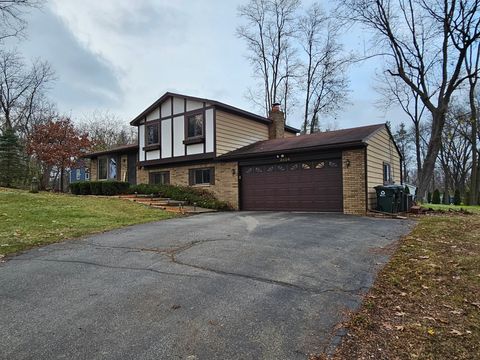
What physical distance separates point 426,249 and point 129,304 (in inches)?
226

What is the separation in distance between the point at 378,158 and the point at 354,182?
2504mm

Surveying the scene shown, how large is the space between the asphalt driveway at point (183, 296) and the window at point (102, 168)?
17.0 metres

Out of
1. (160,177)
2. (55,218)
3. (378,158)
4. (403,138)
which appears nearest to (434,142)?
(378,158)

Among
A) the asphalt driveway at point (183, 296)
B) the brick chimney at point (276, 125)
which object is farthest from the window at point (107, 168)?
the asphalt driveway at point (183, 296)

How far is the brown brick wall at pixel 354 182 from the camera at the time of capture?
40.9ft

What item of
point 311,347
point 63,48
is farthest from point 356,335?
point 63,48

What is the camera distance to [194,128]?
17516 mm

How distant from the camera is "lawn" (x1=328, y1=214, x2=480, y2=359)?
10.1 feet

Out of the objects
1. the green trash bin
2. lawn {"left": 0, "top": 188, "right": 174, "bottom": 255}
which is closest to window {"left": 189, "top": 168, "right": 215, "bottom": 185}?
lawn {"left": 0, "top": 188, "right": 174, "bottom": 255}

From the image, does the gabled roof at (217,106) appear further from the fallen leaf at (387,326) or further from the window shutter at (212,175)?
the fallen leaf at (387,326)

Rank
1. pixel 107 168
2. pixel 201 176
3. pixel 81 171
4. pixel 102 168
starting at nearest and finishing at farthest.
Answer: pixel 201 176, pixel 107 168, pixel 102 168, pixel 81 171

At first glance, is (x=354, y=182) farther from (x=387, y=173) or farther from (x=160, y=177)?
(x=160, y=177)

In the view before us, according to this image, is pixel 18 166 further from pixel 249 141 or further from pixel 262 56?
pixel 262 56

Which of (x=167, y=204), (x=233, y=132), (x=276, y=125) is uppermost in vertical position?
(x=276, y=125)
